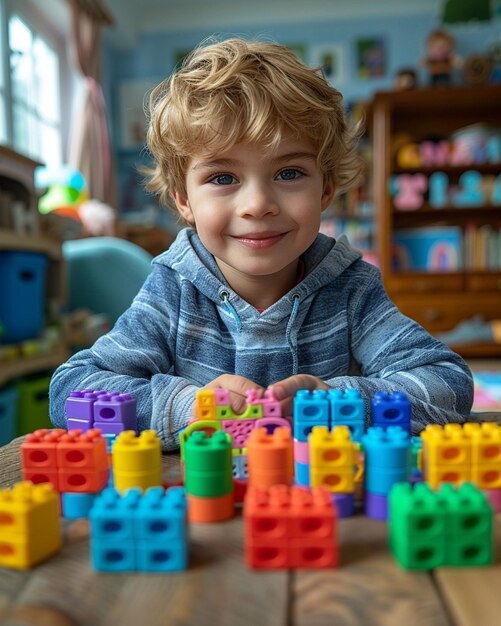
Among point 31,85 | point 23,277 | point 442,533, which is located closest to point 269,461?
point 442,533

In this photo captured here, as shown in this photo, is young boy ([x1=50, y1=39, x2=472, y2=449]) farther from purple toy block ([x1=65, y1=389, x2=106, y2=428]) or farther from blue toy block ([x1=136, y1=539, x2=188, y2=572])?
blue toy block ([x1=136, y1=539, x2=188, y2=572])

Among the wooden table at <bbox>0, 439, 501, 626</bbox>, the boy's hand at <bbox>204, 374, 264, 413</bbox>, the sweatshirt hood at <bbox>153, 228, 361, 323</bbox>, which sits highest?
the sweatshirt hood at <bbox>153, 228, 361, 323</bbox>

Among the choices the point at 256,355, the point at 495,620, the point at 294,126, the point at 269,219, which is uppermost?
the point at 294,126

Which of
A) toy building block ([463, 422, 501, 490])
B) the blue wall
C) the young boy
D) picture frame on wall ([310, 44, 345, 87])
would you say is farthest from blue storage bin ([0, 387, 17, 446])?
picture frame on wall ([310, 44, 345, 87])

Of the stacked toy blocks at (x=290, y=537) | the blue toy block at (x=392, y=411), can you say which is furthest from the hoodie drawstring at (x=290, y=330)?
the stacked toy blocks at (x=290, y=537)

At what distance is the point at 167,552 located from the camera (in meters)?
0.43

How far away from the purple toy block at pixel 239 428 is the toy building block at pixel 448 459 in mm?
185

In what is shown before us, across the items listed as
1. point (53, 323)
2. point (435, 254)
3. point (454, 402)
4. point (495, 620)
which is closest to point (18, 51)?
point (53, 323)

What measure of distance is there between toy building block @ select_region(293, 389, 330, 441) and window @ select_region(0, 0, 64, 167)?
2747mm

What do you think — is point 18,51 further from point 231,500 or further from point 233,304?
point 231,500

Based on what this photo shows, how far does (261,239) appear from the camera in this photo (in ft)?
3.04

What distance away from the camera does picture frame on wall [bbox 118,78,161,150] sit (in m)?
4.84

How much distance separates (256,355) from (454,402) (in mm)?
323

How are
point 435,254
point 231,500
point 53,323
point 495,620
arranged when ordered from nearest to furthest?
1. point 495,620
2. point 231,500
3. point 53,323
4. point 435,254
